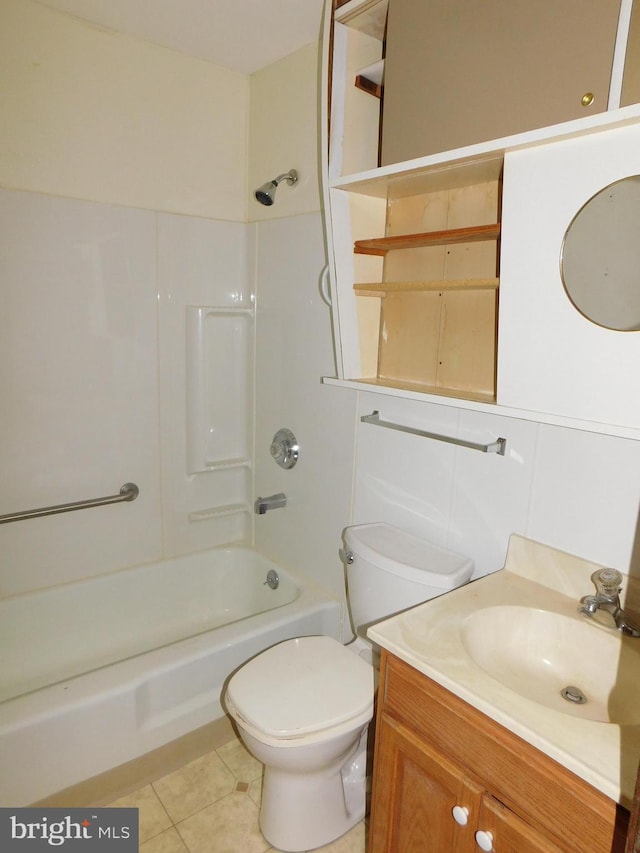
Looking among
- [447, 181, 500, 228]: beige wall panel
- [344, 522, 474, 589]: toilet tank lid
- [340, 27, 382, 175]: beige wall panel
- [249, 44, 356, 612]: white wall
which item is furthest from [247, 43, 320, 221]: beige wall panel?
[344, 522, 474, 589]: toilet tank lid

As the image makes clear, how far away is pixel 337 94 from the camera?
4.89ft

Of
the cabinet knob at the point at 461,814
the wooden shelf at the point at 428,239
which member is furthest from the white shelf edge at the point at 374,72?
the cabinet knob at the point at 461,814

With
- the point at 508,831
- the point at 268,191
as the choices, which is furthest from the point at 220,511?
the point at 508,831

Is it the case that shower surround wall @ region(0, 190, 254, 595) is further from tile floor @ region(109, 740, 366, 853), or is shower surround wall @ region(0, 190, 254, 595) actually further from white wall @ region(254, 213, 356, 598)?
tile floor @ region(109, 740, 366, 853)

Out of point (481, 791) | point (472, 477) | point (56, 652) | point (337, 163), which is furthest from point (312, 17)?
point (56, 652)

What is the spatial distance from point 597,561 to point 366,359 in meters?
0.87

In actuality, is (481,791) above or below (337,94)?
below

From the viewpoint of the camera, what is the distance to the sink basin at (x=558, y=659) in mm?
1087

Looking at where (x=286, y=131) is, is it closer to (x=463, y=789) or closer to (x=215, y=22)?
(x=215, y=22)

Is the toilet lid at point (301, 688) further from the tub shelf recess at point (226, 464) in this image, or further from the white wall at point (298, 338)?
the tub shelf recess at point (226, 464)

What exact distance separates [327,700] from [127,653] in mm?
1094

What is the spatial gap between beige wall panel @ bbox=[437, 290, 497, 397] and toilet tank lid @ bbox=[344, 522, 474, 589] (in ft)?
1.56

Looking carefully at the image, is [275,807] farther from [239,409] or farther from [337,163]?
[337,163]

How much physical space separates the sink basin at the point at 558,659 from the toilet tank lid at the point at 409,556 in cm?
21
